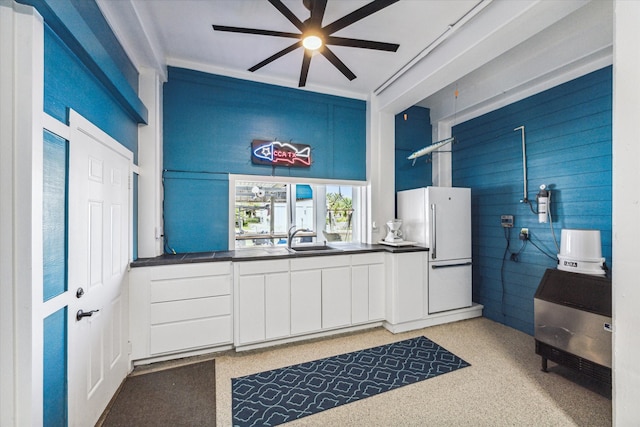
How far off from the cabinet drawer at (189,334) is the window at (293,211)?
985 millimetres

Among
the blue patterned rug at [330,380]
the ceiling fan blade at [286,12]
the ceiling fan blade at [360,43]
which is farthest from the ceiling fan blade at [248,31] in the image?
the blue patterned rug at [330,380]

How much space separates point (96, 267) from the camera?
6.06 ft

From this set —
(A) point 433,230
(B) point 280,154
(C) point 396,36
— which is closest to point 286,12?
(C) point 396,36

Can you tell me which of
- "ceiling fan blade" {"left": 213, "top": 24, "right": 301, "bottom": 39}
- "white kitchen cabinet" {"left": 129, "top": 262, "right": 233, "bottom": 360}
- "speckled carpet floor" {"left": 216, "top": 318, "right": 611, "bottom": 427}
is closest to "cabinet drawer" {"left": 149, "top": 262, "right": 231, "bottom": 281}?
"white kitchen cabinet" {"left": 129, "top": 262, "right": 233, "bottom": 360}

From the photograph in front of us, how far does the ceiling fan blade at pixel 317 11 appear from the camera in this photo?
5.94ft

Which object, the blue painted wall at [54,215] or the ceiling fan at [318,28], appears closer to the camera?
the blue painted wall at [54,215]

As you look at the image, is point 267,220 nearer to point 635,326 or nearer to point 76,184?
point 76,184

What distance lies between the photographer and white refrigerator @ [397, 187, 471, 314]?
349cm

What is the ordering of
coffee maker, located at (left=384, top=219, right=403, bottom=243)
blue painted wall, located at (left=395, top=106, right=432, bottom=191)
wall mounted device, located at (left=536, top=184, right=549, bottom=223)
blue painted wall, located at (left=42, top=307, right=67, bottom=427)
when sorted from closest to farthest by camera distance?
blue painted wall, located at (left=42, top=307, right=67, bottom=427)
wall mounted device, located at (left=536, top=184, right=549, bottom=223)
coffee maker, located at (left=384, top=219, right=403, bottom=243)
blue painted wall, located at (left=395, top=106, right=432, bottom=191)

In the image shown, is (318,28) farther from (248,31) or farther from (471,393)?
(471,393)

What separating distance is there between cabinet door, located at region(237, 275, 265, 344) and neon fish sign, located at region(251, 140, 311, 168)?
58.5 inches

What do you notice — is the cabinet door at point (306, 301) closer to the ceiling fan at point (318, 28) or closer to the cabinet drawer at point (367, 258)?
the cabinet drawer at point (367, 258)

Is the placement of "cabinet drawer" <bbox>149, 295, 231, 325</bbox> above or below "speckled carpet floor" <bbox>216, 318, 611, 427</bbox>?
above

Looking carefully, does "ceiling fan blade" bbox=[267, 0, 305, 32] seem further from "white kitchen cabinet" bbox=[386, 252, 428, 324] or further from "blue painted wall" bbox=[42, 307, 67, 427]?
"white kitchen cabinet" bbox=[386, 252, 428, 324]
